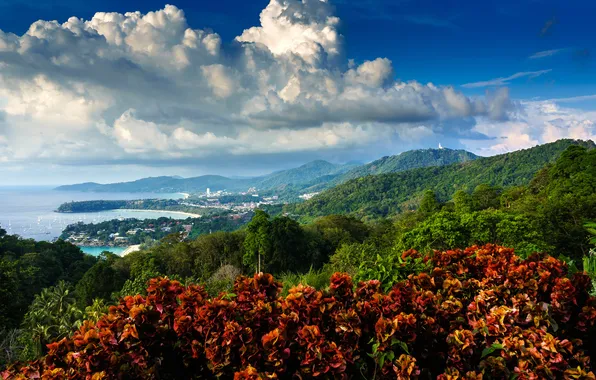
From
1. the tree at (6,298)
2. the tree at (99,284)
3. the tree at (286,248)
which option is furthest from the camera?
the tree at (286,248)

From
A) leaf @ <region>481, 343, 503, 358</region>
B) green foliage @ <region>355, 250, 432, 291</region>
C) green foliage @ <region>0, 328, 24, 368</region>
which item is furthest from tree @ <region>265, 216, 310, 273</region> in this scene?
leaf @ <region>481, 343, 503, 358</region>

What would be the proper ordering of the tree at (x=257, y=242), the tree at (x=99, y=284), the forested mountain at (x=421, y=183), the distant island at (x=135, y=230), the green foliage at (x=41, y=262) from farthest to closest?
the forested mountain at (x=421, y=183) → the distant island at (x=135, y=230) → the tree at (x=257, y=242) → the green foliage at (x=41, y=262) → the tree at (x=99, y=284)

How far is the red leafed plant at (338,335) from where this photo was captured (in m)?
1.78

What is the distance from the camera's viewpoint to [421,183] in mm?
133875

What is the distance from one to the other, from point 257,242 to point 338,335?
26.1 meters

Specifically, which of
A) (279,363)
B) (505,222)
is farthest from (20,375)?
(505,222)

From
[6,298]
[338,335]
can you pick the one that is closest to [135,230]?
[6,298]

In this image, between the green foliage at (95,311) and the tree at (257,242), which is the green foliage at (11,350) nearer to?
the green foliage at (95,311)

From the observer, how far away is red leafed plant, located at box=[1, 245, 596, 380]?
178 centimetres

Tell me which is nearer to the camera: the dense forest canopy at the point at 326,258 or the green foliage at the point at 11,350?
the dense forest canopy at the point at 326,258

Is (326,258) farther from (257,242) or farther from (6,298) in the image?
(6,298)

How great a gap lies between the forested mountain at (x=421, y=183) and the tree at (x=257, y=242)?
7095 centimetres

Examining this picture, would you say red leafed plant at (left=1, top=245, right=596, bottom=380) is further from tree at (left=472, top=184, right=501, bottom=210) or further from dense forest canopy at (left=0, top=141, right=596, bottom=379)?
tree at (left=472, top=184, right=501, bottom=210)

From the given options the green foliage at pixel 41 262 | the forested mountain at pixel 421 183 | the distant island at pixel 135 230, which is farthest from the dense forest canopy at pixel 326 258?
the forested mountain at pixel 421 183
